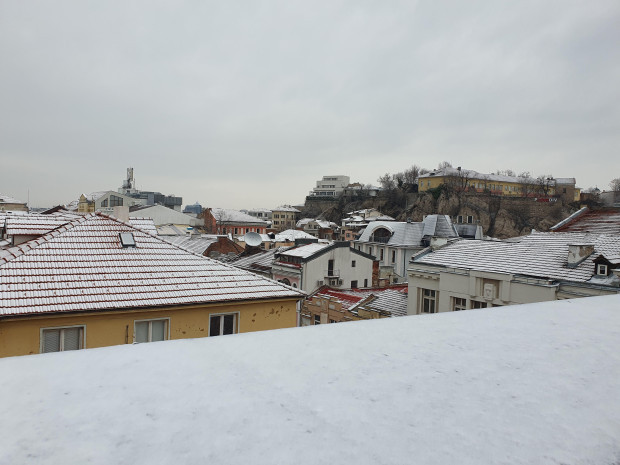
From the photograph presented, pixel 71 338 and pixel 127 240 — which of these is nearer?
pixel 71 338

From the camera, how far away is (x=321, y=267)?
24.3m

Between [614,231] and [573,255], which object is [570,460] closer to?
[573,255]

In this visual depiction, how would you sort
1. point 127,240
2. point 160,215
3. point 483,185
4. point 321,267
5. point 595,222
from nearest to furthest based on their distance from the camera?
point 127,240 → point 595,222 → point 321,267 → point 160,215 → point 483,185

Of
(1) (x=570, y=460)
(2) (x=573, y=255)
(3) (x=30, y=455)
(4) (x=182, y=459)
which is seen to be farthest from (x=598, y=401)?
(2) (x=573, y=255)

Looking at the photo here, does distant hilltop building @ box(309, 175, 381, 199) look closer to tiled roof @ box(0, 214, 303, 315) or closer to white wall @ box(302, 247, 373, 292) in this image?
white wall @ box(302, 247, 373, 292)

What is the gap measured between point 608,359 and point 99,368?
6.66ft

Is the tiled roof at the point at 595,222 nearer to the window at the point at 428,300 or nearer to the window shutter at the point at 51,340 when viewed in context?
the window at the point at 428,300

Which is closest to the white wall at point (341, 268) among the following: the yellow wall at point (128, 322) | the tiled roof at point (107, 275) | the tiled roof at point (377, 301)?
the tiled roof at point (377, 301)

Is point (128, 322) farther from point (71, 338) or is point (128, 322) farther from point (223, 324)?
point (223, 324)

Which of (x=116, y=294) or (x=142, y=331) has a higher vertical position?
(x=116, y=294)

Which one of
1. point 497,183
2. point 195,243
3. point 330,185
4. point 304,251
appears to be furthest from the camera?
point 330,185

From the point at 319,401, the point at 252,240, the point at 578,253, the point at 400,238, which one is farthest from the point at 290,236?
the point at 319,401

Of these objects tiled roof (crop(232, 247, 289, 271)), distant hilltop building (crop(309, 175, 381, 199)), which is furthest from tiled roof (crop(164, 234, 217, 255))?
distant hilltop building (crop(309, 175, 381, 199))

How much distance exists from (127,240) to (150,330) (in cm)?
258
